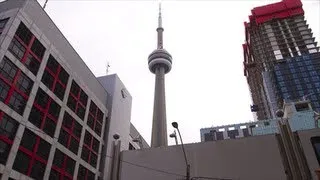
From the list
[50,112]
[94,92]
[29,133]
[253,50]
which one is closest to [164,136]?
[94,92]

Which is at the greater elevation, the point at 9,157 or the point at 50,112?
the point at 50,112

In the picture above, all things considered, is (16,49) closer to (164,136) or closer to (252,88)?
(164,136)

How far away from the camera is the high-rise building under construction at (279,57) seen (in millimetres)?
Answer: 134625

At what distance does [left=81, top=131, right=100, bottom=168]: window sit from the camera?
58.0 meters

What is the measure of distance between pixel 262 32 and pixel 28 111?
469 feet

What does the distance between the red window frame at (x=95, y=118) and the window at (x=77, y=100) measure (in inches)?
99.7

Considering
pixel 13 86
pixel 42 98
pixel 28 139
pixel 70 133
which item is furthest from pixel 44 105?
pixel 70 133

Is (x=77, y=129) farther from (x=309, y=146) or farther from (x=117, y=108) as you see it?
(x=309, y=146)

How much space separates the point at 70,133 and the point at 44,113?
732 cm

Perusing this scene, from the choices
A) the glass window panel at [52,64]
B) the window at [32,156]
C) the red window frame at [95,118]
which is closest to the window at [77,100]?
the red window frame at [95,118]

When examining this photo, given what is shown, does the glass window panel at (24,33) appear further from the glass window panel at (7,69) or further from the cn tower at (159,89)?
the cn tower at (159,89)

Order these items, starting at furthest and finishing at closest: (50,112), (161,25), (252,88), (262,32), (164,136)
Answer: (252,88)
(262,32)
(161,25)
(164,136)
(50,112)

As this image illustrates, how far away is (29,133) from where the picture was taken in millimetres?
44031

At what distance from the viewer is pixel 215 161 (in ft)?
84.9
